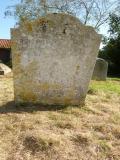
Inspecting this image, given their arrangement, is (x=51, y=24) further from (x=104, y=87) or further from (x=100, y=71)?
(x=100, y=71)

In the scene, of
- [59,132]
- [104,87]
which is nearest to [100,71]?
[104,87]

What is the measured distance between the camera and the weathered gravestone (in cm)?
666

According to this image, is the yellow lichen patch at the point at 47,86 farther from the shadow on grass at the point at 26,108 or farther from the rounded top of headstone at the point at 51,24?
the rounded top of headstone at the point at 51,24

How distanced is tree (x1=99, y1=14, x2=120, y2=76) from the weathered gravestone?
19201 mm

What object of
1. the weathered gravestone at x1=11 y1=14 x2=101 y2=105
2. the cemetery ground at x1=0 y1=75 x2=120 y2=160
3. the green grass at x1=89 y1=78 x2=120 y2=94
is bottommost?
the green grass at x1=89 y1=78 x2=120 y2=94

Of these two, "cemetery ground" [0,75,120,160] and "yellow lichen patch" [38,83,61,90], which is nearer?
"cemetery ground" [0,75,120,160]

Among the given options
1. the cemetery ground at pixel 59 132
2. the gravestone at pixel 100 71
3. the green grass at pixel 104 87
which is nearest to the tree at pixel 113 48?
the gravestone at pixel 100 71

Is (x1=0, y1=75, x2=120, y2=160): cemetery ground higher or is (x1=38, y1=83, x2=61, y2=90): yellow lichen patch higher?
(x1=38, y1=83, x2=61, y2=90): yellow lichen patch

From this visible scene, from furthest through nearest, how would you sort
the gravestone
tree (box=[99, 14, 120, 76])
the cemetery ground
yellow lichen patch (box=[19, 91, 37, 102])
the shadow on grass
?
tree (box=[99, 14, 120, 76]), the gravestone, yellow lichen patch (box=[19, 91, 37, 102]), the shadow on grass, the cemetery ground

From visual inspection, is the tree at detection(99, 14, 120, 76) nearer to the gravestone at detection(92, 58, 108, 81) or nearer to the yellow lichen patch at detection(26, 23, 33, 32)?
the gravestone at detection(92, 58, 108, 81)

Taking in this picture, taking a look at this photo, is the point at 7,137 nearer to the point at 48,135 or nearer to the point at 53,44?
the point at 48,135

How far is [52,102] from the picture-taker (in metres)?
7.00

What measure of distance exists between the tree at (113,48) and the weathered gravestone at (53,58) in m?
19.2

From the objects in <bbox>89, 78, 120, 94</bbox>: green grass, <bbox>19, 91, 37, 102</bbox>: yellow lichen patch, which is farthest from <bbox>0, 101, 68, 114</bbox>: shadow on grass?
<bbox>89, 78, 120, 94</bbox>: green grass
